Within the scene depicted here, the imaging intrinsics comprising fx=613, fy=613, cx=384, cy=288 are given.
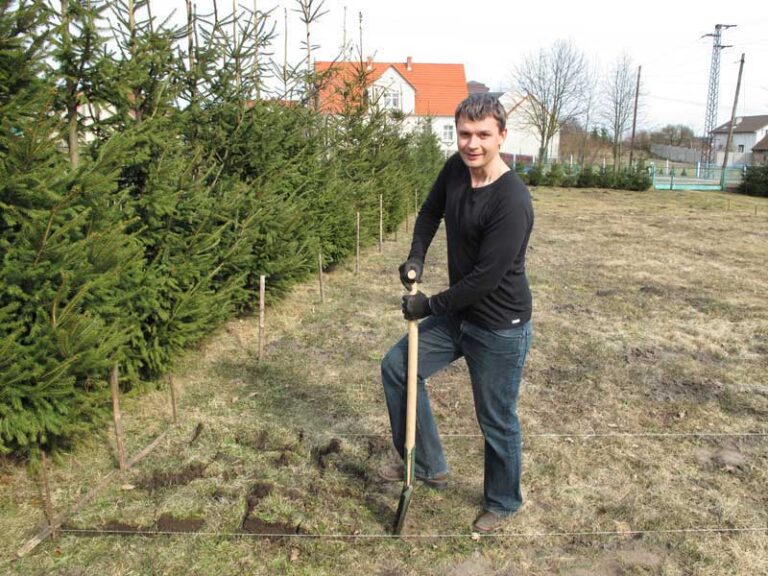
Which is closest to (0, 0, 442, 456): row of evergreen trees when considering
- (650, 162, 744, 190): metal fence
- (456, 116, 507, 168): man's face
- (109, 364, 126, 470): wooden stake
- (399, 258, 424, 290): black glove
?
(109, 364, 126, 470): wooden stake

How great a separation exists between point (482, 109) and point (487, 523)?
1956 millimetres

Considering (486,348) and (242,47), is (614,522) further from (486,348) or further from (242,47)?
(242,47)

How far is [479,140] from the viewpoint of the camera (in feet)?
8.30

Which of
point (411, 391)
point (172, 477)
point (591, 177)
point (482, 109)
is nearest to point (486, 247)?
point (482, 109)

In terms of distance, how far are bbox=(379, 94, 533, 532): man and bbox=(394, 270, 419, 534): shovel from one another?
7cm

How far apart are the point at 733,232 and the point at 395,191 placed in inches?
363

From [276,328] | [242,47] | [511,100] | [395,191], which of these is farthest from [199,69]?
[511,100]

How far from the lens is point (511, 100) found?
51.6 m

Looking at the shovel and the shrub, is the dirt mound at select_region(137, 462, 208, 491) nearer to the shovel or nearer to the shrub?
the shovel

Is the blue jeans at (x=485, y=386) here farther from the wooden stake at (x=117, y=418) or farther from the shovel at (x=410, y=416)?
the wooden stake at (x=117, y=418)

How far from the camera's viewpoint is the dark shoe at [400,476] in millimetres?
3322

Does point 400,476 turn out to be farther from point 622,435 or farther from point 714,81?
point 714,81

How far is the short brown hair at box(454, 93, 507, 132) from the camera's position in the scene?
252cm

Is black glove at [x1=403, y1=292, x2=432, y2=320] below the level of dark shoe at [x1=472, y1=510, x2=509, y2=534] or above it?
above
